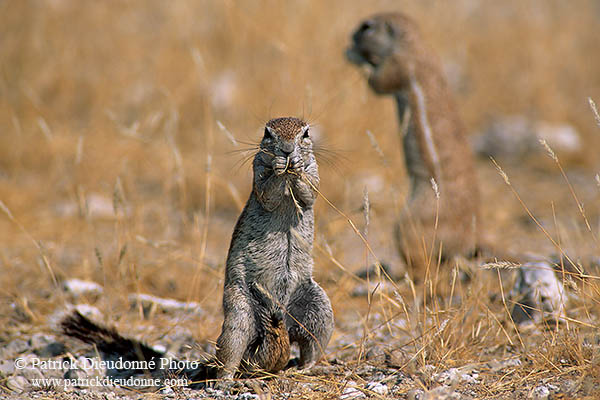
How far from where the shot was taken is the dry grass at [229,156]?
154 inches

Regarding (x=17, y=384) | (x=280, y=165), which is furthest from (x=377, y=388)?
(x=17, y=384)

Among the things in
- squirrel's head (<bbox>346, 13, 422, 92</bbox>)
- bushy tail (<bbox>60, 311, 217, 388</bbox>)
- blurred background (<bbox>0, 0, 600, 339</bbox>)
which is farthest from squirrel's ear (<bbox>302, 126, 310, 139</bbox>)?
squirrel's head (<bbox>346, 13, 422, 92</bbox>)

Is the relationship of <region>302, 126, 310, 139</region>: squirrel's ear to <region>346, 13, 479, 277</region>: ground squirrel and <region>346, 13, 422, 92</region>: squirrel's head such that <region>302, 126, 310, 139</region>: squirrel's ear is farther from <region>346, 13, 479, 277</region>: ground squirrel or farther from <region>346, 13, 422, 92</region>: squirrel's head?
<region>346, 13, 422, 92</region>: squirrel's head

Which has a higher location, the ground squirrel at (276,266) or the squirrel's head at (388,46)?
the squirrel's head at (388,46)

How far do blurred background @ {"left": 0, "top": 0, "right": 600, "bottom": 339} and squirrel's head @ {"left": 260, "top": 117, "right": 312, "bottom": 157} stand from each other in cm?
183

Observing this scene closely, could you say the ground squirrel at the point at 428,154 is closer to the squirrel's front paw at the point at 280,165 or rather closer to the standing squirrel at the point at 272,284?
the standing squirrel at the point at 272,284

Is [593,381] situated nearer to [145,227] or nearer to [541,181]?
[145,227]

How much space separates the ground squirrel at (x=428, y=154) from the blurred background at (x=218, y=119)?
363 millimetres

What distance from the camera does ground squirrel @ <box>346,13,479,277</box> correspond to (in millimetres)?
4906

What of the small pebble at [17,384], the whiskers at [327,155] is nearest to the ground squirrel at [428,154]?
the whiskers at [327,155]

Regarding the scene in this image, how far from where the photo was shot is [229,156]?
748 centimetres

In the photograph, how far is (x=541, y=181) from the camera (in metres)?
7.74

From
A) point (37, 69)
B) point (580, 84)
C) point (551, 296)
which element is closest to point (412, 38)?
point (551, 296)

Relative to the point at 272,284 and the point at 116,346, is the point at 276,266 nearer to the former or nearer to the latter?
the point at 272,284
